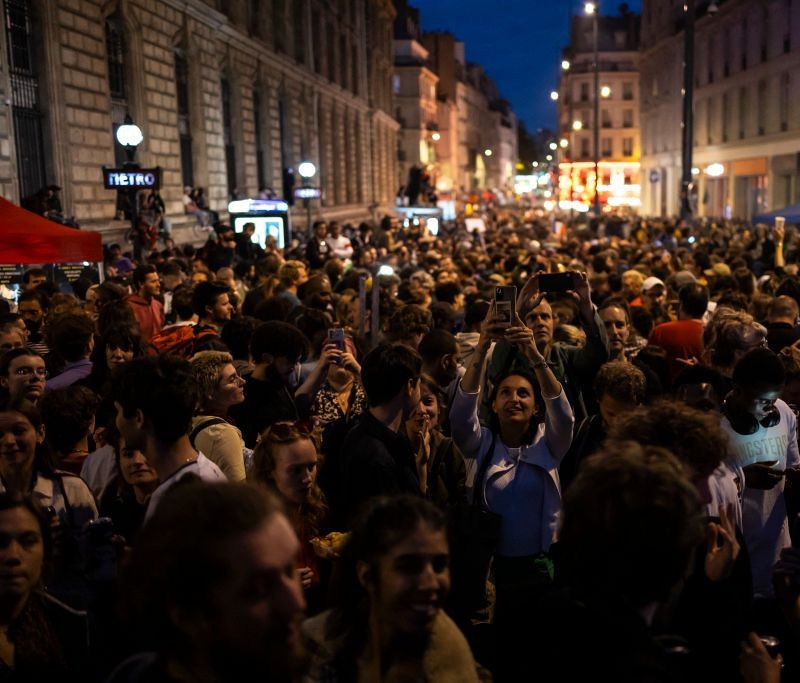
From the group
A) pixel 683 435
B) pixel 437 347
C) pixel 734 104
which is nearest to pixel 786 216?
pixel 437 347

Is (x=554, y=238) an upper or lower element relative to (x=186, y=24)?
lower

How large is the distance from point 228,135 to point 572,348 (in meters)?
27.5

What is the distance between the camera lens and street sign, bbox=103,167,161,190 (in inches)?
544

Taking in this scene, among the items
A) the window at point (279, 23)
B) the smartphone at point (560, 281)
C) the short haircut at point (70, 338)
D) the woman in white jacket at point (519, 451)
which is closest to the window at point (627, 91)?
the window at point (279, 23)

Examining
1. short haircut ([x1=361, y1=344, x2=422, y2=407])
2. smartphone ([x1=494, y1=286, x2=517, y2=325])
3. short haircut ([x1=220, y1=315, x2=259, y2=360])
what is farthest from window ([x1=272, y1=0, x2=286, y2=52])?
short haircut ([x1=361, y1=344, x2=422, y2=407])

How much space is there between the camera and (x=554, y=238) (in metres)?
33.1

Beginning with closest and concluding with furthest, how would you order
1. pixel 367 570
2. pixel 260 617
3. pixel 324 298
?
pixel 260 617
pixel 367 570
pixel 324 298

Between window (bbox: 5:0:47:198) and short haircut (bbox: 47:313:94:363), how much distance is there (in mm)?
12249

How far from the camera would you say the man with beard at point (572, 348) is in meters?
6.38

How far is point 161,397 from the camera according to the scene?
4027 mm

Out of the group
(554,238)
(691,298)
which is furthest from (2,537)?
(554,238)

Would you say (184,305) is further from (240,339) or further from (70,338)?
(70,338)

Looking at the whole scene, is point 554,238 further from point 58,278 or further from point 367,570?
point 367,570

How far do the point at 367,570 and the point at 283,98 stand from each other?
39.0 metres
